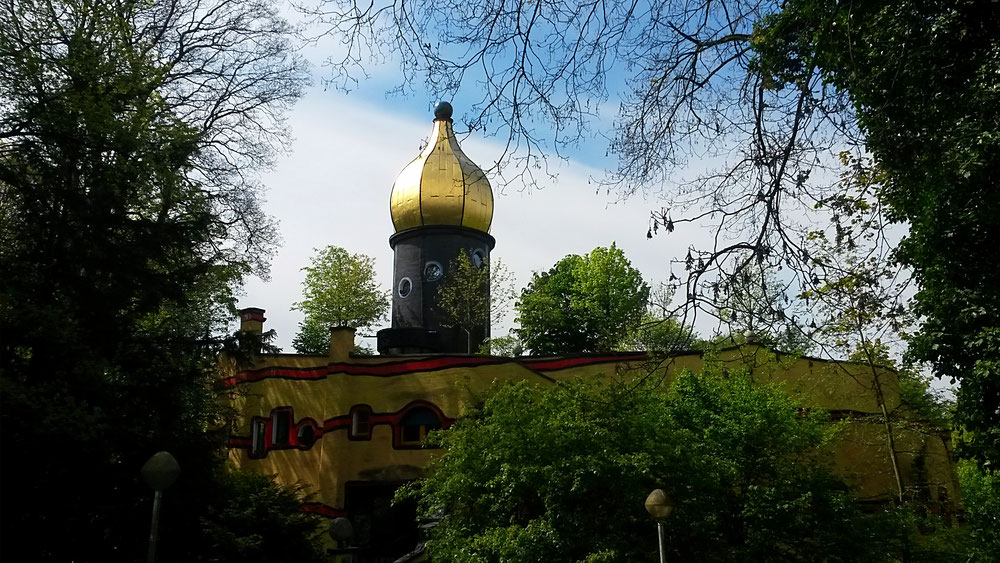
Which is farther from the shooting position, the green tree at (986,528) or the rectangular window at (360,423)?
the rectangular window at (360,423)

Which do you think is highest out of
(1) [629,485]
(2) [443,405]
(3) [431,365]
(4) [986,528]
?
(3) [431,365]

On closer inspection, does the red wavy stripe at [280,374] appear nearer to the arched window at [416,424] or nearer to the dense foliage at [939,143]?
the arched window at [416,424]

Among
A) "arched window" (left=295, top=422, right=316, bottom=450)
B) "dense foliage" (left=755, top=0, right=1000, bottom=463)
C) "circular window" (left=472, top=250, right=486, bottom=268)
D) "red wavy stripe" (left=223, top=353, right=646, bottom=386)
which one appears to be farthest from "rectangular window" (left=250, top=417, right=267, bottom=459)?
"dense foliage" (left=755, top=0, right=1000, bottom=463)

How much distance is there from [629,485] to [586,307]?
732 inches

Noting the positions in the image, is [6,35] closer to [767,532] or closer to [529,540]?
[529,540]

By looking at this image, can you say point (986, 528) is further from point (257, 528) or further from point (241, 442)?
point (241, 442)

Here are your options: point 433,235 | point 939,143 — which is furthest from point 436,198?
point 939,143

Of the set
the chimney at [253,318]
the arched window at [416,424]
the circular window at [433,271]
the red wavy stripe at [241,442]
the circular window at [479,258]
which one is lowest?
the red wavy stripe at [241,442]

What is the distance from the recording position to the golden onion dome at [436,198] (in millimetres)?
25391

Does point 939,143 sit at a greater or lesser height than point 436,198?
lesser

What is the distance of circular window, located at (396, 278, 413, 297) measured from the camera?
83.1ft

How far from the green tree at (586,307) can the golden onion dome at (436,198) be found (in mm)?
4014

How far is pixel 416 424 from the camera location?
61.6 feet

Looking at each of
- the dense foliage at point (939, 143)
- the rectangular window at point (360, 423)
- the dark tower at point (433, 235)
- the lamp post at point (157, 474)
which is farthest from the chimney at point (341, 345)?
the dense foliage at point (939, 143)
